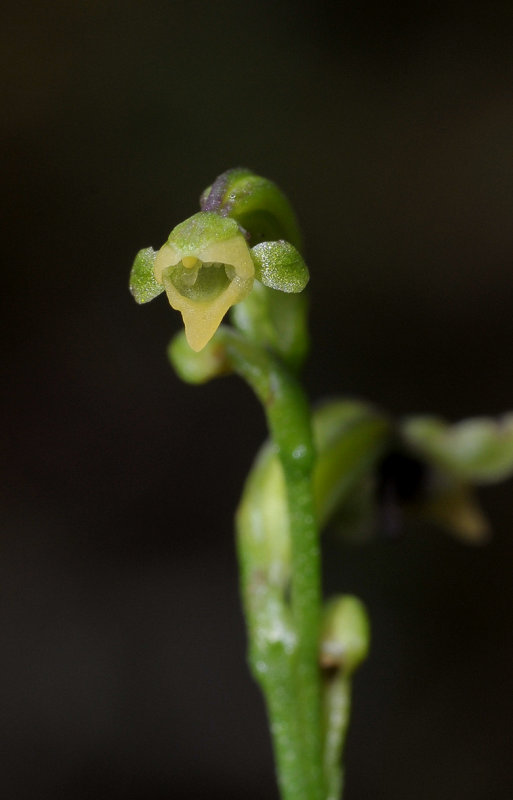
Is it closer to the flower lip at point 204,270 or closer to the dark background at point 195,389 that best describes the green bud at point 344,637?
the flower lip at point 204,270

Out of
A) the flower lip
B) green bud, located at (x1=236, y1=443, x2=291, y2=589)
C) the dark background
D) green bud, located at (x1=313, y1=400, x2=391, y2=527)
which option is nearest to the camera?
the flower lip

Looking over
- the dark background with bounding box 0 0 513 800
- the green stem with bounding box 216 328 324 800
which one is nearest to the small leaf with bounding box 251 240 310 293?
the green stem with bounding box 216 328 324 800

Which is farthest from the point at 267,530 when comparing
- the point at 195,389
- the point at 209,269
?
the point at 195,389

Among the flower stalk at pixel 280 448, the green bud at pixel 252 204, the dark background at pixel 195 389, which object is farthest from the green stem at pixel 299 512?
the dark background at pixel 195 389

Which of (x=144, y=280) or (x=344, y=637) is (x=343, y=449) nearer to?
(x=344, y=637)

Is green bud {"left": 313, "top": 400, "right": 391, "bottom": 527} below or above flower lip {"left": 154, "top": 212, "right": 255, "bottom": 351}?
above

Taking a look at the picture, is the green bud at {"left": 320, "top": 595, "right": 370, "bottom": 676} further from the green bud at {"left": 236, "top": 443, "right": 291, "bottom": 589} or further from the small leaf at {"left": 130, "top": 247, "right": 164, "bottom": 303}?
the small leaf at {"left": 130, "top": 247, "right": 164, "bottom": 303}
